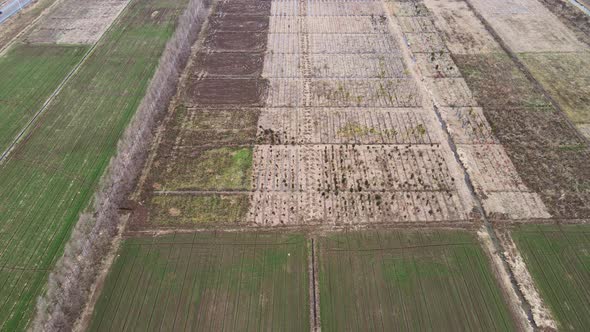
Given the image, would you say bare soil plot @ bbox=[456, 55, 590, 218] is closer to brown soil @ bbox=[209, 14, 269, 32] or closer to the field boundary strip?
brown soil @ bbox=[209, 14, 269, 32]

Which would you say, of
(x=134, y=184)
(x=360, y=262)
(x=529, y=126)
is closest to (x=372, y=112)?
(x=529, y=126)

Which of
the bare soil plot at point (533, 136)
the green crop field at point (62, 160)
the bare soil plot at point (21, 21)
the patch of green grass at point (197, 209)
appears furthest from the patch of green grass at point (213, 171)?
the bare soil plot at point (21, 21)

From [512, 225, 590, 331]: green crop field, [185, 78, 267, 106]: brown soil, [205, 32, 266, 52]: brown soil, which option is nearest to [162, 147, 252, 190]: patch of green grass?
[185, 78, 267, 106]: brown soil

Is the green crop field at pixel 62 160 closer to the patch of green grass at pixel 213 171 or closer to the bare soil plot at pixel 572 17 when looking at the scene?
the patch of green grass at pixel 213 171

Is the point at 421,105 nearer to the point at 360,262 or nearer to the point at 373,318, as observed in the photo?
the point at 360,262

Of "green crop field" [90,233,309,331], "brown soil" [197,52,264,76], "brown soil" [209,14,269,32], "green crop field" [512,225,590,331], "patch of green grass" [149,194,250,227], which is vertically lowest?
"green crop field" [512,225,590,331]

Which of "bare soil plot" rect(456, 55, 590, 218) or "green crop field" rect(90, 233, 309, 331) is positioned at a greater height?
"bare soil plot" rect(456, 55, 590, 218)
